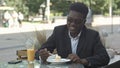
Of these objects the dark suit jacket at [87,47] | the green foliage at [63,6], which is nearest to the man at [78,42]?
the dark suit jacket at [87,47]

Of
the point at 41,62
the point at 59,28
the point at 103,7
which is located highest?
the point at 59,28

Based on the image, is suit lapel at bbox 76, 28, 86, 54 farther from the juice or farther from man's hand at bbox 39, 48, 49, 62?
the juice

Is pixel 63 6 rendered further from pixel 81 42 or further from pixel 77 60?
pixel 77 60

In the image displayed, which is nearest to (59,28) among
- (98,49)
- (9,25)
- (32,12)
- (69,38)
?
(69,38)

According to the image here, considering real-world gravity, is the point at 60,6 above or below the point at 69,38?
below

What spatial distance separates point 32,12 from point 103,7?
1188cm

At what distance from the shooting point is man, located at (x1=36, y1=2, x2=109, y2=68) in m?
4.15

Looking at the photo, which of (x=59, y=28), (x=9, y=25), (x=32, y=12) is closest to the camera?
(x=59, y=28)

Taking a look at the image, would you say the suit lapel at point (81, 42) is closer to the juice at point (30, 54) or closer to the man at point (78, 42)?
the man at point (78, 42)

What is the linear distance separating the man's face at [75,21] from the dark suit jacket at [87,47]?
15 centimetres

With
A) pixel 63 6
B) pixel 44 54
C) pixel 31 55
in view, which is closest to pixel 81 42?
pixel 44 54

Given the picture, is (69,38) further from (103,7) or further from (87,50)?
(103,7)

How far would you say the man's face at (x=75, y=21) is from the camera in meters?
4.14

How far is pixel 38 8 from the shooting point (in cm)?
6334
